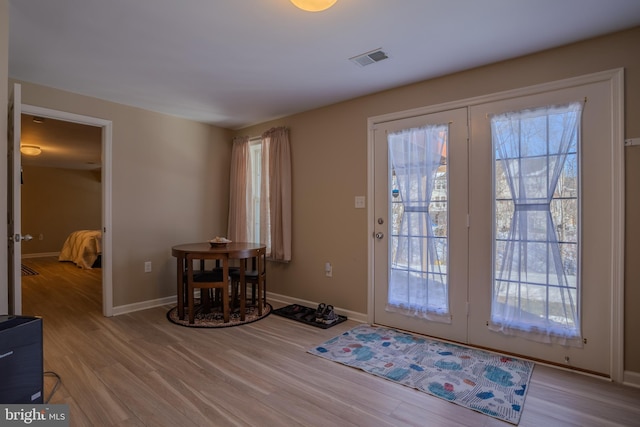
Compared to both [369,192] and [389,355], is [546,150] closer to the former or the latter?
[369,192]

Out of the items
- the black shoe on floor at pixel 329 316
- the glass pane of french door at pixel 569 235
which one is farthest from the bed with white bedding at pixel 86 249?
the glass pane of french door at pixel 569 235

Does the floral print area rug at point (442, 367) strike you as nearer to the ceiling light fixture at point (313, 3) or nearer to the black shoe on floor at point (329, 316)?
the black shoe on floor at point (329, 316)

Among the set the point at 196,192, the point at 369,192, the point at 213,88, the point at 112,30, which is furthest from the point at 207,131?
the point at 369,192

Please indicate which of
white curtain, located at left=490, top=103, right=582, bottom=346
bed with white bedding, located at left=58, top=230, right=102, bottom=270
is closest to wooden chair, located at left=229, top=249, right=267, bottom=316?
white curtain, located at left=490, top=103, right=582, bottom=346

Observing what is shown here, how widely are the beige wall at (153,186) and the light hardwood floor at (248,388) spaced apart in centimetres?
87

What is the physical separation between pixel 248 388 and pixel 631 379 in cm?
251

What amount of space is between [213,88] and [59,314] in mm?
2960

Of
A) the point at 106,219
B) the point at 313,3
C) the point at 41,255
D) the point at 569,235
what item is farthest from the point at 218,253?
the point at 41,255

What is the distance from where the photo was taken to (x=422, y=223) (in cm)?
292

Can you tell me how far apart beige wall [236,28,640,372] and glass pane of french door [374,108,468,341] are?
0.20 meters

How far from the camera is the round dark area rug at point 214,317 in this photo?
10.5 ft

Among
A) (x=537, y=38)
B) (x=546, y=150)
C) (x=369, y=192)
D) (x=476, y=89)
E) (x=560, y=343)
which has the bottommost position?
(x=560, y=343)

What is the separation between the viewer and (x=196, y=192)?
430 cm

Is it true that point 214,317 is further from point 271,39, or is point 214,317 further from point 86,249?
point 86,249
